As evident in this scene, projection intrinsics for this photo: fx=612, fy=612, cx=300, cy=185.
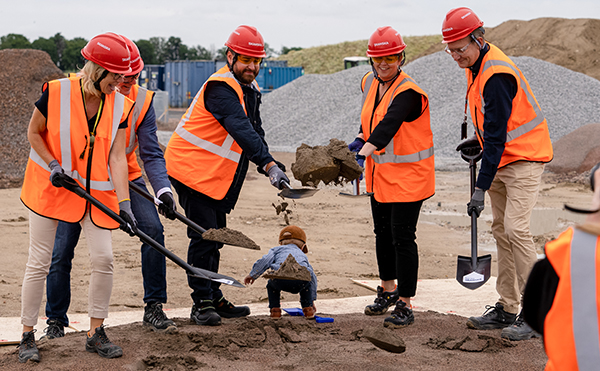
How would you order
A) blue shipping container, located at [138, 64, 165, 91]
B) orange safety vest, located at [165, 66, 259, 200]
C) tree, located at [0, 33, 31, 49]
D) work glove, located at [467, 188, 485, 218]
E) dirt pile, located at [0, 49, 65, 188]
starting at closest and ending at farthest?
work glove, located at [467, 188, 485, 218] < orange safety vest, located at [165, 66, 259, 200] < dirt pile, located at [0, 49, 65, 188] < blue shipping container, located at [138, 64, 165, 91] < tree, located at [0, 33, 31, 49]

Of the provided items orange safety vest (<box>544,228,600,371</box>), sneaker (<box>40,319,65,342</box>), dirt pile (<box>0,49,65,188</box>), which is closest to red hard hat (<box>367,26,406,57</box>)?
sneaker (<box>40,319,65,342</box>)

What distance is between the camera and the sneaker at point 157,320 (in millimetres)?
4035

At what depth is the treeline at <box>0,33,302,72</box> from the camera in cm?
5003

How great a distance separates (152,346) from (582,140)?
13.0 meters

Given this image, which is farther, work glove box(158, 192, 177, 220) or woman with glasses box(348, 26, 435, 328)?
woman with glasses box(348, 26, 435, 328)

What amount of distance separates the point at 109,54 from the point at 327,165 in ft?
5.52

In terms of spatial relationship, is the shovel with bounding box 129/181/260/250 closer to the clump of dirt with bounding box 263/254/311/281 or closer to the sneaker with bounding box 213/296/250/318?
the clump of dirt with bounding box 263/254/311/281

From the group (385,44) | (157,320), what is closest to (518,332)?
(385,44)

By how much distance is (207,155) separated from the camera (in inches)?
166

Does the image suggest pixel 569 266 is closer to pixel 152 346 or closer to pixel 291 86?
pixel 152 346

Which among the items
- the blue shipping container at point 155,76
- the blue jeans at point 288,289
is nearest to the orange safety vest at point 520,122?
the blue jeans at point 288,289

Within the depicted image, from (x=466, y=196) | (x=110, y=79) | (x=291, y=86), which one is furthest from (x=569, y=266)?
(x=291, y=86)

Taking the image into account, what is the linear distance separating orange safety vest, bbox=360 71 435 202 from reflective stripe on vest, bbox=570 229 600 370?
109 inches

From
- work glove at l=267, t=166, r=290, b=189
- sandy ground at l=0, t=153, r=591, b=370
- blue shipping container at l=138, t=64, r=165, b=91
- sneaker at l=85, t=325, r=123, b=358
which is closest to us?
sneaker at l=85, t=325, r=123, b=358
